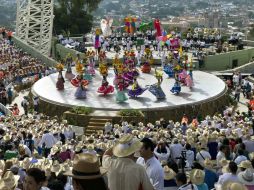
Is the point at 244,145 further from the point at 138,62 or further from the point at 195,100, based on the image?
the point at 138,62

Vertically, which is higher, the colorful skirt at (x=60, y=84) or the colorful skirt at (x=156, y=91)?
the colorful skirt at (x=156, y=91)

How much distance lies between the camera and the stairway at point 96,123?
18922mm

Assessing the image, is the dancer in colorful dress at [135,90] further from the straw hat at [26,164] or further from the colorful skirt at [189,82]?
the straw hat at [26,164]

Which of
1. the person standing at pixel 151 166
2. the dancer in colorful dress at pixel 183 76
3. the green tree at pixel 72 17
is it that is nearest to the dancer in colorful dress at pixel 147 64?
the dancer in colorful dress at pixel 183 76

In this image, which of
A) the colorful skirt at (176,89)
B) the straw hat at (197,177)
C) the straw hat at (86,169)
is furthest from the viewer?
the colorful skirt at (176,89)

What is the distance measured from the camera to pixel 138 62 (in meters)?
29.0

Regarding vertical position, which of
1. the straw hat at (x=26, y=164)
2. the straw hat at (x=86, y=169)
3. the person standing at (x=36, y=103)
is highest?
the straw hat at (x=86, y=169)

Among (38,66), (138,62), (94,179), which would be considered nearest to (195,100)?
(138,62)

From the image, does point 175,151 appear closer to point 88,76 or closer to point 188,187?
point 188,187

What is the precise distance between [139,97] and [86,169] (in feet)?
55.8

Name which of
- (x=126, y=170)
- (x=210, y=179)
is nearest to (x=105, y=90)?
(x=210, y=179)

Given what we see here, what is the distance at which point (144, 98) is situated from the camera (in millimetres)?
21188

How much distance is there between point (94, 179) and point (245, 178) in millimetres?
3483

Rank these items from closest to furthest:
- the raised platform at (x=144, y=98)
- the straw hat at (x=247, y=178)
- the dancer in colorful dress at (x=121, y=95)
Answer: the straw hat at (x=247, y=178)
the raised platform at (x=144, y=98)
the dancer in colorful dress at (x=121, y=95)
